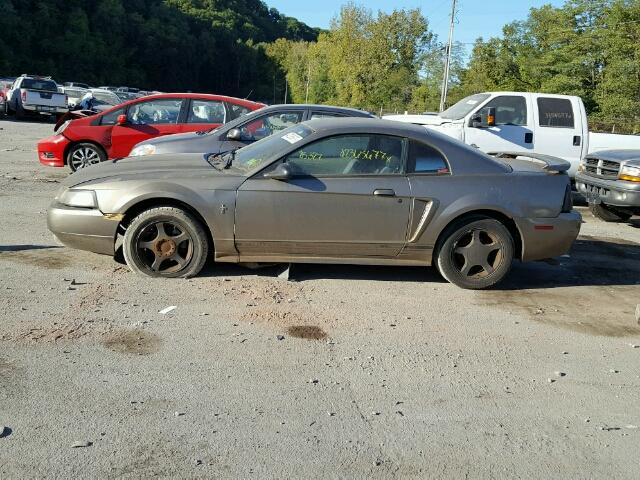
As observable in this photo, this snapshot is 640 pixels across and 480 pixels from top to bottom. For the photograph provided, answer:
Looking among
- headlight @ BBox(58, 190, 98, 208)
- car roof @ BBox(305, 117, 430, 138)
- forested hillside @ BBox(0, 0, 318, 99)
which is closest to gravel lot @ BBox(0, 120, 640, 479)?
headlight @ BBox(58, 190, 98, 208)

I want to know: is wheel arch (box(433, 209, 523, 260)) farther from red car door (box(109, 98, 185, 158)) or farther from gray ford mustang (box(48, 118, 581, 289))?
red car door (box(109, 98, 185, 158))

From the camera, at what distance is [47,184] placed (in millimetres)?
10969

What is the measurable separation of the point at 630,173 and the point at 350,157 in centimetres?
586

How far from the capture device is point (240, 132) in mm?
9594

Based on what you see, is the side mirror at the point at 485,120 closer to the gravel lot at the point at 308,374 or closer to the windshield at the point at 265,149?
the gravel lot at the point at 308,374

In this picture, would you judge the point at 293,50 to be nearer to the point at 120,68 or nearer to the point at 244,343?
the point at 120,68

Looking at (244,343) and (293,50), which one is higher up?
(293,50)

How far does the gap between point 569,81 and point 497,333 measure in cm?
3964

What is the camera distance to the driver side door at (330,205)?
6.07m

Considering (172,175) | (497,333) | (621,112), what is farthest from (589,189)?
(621,112)

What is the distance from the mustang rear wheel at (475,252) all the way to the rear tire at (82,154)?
7.34 m

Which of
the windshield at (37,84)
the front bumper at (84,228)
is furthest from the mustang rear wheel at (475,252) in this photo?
the windshield at (37,84)

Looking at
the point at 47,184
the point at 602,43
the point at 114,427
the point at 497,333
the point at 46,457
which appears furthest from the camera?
the point at 602,43

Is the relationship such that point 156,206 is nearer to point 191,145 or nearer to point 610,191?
point 191,145
